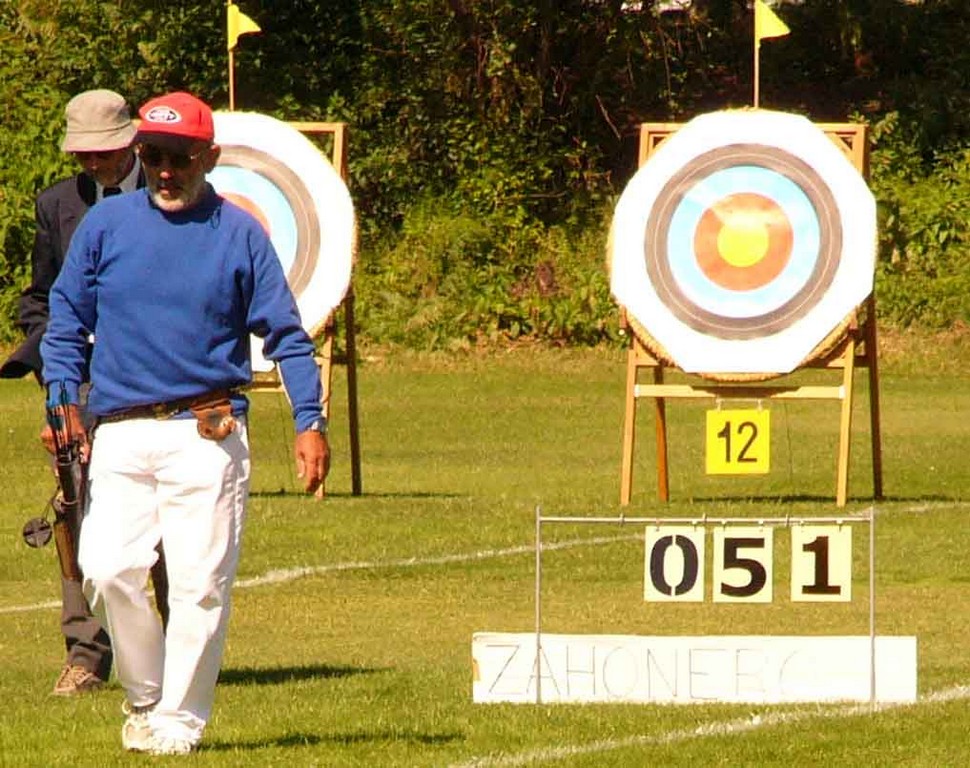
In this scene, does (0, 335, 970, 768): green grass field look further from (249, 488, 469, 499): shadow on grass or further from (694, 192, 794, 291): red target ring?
(694, 192, 794, 291): red target ring

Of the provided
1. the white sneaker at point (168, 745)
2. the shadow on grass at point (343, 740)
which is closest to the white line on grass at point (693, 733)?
the shadow on grass at point (343, 740)

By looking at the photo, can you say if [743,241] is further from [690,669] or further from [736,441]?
[690,669]

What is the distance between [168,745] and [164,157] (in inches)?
59.5

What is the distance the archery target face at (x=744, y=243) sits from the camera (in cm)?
1429

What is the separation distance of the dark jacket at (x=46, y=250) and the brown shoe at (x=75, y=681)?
0.94 metres

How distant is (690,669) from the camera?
7.50 meters

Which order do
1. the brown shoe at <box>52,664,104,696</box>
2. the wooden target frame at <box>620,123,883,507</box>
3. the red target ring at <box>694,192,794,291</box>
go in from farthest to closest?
the red target ring at <box>694,192,794,291</box> < the wooden target frame at <box>620,123,883,507</box> < the brown shoe at <box>52,664,104,696</box>

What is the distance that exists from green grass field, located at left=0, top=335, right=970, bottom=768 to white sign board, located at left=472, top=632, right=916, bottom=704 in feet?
0.22

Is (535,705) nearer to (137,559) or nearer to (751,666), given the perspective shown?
(751,666)

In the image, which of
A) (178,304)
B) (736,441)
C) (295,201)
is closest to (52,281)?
(178,304)

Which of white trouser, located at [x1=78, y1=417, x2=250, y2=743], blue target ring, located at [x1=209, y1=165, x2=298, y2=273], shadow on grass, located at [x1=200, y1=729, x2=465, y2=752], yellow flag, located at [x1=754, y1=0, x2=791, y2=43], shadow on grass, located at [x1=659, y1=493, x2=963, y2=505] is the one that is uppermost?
yellow flag, located at [x1=754, y1=0, x2=791, y2=43]

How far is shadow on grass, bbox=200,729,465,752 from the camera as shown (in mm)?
6918

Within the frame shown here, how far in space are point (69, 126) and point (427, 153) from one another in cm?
2163

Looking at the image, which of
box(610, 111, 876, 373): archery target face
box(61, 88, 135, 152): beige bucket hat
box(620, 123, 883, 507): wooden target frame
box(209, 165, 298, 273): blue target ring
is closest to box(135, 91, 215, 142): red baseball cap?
box(61, 88, 135, 152): beige bucket hat
